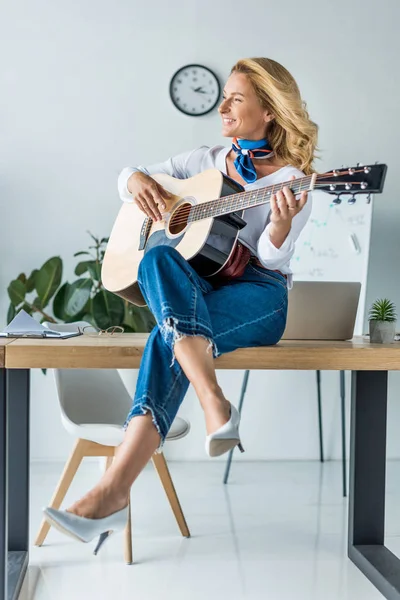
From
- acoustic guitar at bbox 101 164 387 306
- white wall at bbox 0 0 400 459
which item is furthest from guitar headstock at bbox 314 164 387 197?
white wall at bbox 0 0 400 459

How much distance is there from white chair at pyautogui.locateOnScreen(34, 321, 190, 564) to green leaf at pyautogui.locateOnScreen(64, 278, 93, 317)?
31.4 inches

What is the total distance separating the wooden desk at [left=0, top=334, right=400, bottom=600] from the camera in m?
1.73

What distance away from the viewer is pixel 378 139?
4.05 metres

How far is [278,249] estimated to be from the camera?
192cm

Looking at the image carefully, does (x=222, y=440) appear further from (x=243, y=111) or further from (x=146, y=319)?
(x=146, y=319)

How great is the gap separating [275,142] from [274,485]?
1.84m

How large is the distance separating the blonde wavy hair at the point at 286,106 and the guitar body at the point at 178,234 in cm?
26

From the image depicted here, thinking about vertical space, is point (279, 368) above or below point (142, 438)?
above

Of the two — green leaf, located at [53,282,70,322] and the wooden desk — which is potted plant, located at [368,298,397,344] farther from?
green leaf, located at [53,282,70,322]

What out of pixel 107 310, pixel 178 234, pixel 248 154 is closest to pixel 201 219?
pixel 178 234

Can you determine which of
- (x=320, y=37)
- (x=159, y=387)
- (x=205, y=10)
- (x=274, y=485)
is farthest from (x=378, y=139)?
(x=159, y=387)

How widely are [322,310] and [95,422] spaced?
3.25 ft

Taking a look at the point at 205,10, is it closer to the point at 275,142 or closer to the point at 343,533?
the point at 275,142

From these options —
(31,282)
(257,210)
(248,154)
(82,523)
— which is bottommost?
(82,523)
